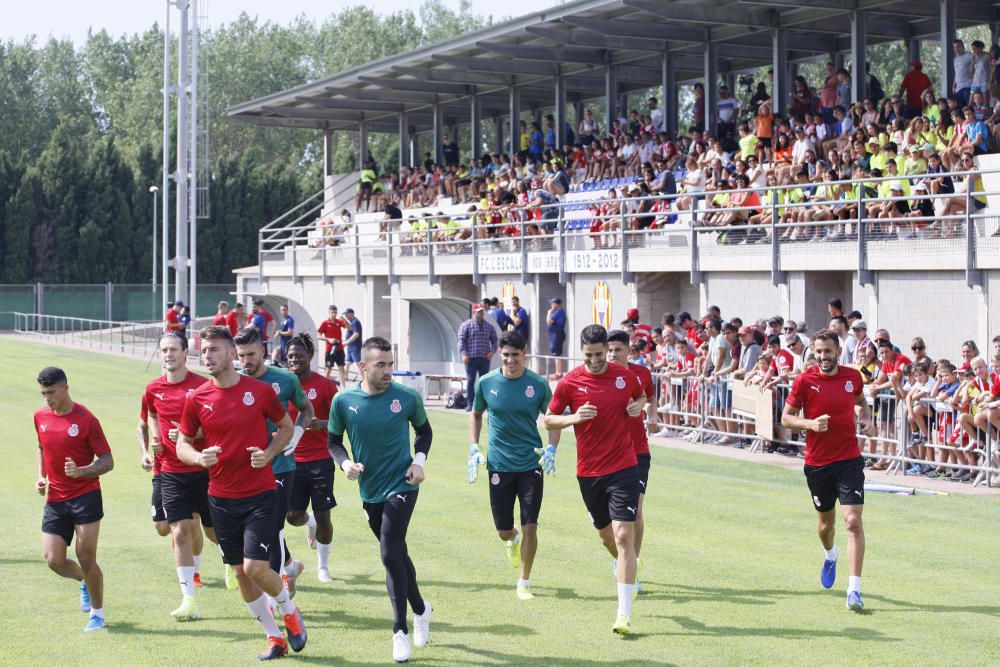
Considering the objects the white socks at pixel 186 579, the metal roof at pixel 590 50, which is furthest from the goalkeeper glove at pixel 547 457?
the metal roof at pixel 590 50

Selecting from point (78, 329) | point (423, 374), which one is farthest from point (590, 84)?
point (78, 329)

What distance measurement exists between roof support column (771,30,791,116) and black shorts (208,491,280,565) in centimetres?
2415

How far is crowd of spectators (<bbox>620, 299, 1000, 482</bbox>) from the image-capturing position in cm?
1681

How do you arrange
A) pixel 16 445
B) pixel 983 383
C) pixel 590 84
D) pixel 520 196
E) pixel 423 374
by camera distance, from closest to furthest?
pixel 983 383 → pixel 16 445 → pixel 423 374 → pixel 520 196 → pixel 590 84

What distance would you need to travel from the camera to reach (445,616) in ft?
33.7

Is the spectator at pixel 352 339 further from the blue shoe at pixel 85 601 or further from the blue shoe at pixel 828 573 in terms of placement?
the blue shoe at pixel 828 573

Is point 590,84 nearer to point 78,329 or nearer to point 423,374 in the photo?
point 423,374

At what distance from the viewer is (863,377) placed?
60.5 feet

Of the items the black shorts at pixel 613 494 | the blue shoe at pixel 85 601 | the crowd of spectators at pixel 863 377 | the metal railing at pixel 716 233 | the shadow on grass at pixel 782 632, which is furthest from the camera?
the metal railing at pixel 716 233

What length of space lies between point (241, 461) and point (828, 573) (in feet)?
15.6

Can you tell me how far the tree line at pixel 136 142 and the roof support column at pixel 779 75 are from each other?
141 feet

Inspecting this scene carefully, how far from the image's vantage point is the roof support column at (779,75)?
31.9 metres

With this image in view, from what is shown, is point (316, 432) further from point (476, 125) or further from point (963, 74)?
point (476, 125)

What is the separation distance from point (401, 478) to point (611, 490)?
5.48 feet
